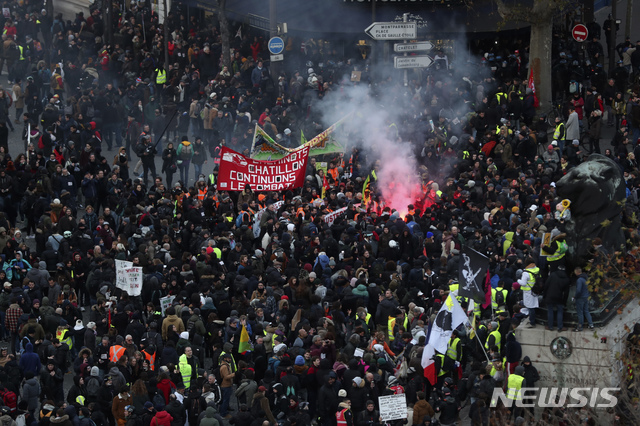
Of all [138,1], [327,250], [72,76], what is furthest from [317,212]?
[138,1]

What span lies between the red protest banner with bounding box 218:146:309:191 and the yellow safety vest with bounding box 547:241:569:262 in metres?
9.24

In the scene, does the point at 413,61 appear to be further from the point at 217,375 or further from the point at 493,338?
the point at 217,375

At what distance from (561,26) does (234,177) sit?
14.9 meters

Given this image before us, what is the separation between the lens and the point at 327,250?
22.9 meters

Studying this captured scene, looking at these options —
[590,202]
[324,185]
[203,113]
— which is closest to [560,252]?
[590,202]

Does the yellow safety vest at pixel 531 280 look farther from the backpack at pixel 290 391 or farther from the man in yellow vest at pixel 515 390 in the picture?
the backpack at pixel 290 391

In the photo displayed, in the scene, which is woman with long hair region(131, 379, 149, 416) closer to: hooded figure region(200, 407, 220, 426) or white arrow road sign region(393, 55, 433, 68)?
hooded figure region(200, 407, 220, 426)

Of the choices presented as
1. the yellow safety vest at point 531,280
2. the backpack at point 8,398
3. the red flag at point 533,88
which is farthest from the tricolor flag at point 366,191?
the backpack at point 8,398

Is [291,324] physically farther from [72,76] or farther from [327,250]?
[72,76]

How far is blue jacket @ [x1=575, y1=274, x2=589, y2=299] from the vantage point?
18.0 metres

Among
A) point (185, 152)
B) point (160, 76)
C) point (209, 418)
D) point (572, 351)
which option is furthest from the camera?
point (160, 76)

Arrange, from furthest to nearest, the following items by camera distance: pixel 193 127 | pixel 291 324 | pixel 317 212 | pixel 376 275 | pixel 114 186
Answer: pixel 193 127 → pixel 114 186 → pixel 317 212 → pixel 376 275 → pixel 291 324

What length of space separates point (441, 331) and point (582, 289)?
2234 millimetres

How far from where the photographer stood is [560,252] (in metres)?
18.5
